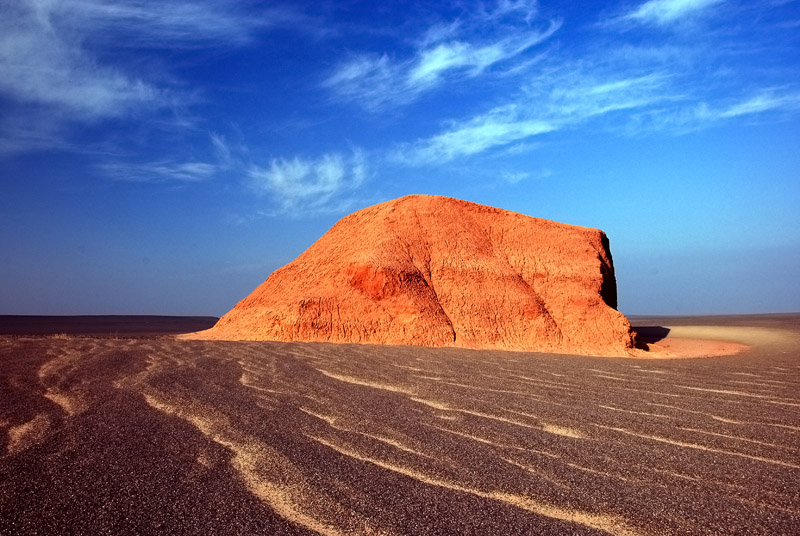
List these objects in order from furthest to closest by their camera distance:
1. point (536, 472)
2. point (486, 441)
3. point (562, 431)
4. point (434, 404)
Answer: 1. point (434, 404)
2. point (562, 431)
3. point (486, 441)
4. point (536, 472)

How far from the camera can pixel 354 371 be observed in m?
7.61

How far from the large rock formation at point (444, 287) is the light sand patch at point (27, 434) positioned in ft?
38.8

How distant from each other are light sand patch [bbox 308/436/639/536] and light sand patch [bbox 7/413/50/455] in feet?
8.82

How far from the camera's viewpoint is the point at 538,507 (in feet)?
8.85

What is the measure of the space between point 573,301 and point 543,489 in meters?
17.1

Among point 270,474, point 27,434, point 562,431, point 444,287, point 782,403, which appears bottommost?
point 782,403

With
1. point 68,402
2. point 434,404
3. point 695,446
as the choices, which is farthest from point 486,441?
point 68,402

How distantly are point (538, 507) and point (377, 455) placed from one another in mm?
1275

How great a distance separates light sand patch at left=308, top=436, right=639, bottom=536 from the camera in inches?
98.3

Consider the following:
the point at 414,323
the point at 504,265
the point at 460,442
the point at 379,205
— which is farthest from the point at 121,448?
the point at 379,205

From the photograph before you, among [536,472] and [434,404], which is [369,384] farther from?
[536,472]

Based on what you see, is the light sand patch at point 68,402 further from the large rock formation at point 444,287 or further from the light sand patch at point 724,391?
A: the large rock formation at point 444,287

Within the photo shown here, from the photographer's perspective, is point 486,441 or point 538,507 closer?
point 538,507

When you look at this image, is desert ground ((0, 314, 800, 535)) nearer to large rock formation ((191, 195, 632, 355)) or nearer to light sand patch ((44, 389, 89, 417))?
light sand patch ((44, 389, 89, 417))
